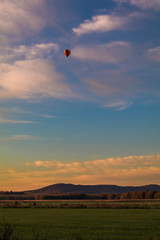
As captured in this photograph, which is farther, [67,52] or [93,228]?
[67,52]

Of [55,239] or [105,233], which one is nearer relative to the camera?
[55,239]

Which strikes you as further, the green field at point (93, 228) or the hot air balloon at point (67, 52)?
the hot air balloon at point (67, 52)

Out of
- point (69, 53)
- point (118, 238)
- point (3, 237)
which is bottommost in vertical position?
point (118, 238)

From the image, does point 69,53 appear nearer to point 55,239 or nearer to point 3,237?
point 55,239

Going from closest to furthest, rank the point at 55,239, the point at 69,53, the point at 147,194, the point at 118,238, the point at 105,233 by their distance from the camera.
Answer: the point at 55,239 → the point at 118,238 → the point at 105,233 → the point at 69,53 → the point at 147,194

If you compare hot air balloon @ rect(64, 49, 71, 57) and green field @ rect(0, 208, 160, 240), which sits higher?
hot air balloon @ rect(64, 49, 71, 57)

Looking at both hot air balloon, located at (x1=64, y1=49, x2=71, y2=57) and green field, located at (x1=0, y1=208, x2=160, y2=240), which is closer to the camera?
green field, located at (x1=0, y1=208, x2=160, y2=240)

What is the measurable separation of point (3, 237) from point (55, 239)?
1363 cm

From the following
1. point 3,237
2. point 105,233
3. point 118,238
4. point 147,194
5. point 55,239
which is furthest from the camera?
point 147,194

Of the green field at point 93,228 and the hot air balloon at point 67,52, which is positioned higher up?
the hot air balloon at point 67,52

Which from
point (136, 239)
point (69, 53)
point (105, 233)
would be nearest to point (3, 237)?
point (136, 239)

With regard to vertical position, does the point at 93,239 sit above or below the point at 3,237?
below

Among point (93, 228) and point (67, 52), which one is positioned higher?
point (67, 52)

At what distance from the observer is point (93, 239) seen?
2633 centimetres
